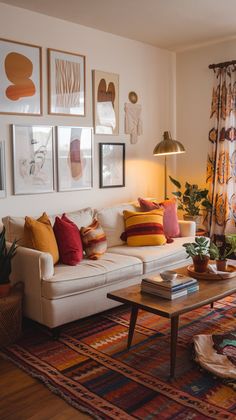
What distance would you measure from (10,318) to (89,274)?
65 centimetres

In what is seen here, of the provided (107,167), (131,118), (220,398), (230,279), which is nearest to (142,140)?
(131,118)

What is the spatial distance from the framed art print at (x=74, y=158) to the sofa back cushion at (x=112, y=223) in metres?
0.44

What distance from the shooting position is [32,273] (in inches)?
121

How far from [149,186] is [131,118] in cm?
89

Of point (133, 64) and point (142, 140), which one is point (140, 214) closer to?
point (142, 140)

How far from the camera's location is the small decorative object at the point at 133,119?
4.94 meters

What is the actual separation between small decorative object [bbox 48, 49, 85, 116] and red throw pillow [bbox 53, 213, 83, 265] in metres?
1.25

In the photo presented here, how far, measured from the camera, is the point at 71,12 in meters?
3.94

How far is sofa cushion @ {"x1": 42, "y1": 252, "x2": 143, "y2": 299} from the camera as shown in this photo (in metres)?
2.97

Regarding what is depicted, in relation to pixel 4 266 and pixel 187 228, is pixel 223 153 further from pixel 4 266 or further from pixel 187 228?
pixel 4 266

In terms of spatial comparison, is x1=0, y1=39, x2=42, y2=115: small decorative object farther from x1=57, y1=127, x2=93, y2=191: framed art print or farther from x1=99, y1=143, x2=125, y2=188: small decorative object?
x1=99, y1=143, x2=125, y2=188: small decorative object

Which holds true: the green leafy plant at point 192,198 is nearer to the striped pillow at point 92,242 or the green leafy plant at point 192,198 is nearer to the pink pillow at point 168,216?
the pink pillow at point 168,216

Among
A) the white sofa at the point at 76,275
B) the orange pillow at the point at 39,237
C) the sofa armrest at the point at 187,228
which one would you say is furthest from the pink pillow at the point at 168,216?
the orange pillow at the point at 39,237

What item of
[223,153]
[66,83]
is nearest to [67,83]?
[66,83]
